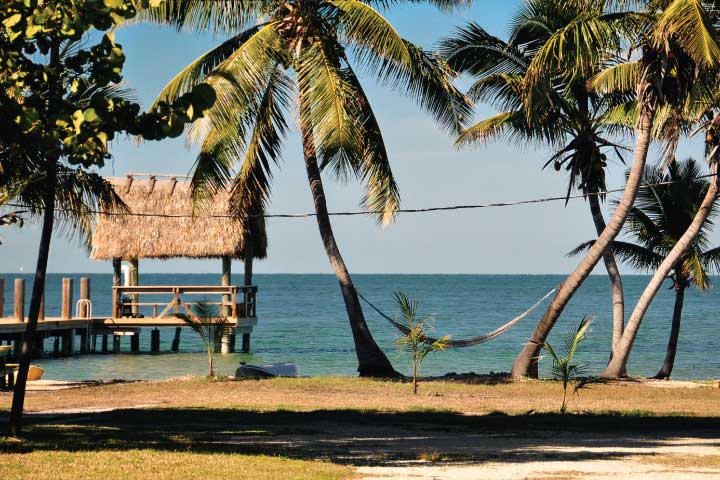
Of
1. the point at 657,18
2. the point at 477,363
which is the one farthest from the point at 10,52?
the point at 477,363

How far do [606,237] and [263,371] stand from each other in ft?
20.1

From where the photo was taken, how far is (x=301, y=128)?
16.3 m

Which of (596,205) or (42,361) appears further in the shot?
(42,361)

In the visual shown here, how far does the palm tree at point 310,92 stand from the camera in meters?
15.3

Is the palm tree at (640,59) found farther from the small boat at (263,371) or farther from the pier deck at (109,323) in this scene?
the pier deck at (109,323)

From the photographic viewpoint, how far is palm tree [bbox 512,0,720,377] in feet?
43.3

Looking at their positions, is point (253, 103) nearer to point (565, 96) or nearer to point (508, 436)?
point (565, 96)

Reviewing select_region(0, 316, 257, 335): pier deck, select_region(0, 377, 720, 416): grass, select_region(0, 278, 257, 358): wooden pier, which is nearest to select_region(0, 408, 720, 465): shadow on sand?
select_region(0, 377, 720, 416): grass

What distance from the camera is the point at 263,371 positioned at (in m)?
17.5

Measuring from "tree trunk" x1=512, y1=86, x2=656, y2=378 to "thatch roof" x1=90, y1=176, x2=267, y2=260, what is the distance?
1233 cm

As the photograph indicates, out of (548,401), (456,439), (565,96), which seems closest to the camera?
(456,439)

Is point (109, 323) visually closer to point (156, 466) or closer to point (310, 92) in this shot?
point (310, 92)

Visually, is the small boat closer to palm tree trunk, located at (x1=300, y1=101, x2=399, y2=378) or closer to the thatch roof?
palm tree trunk, located at (x1=300, y1=101, x2=399, y2=378)

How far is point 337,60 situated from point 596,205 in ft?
17.1
